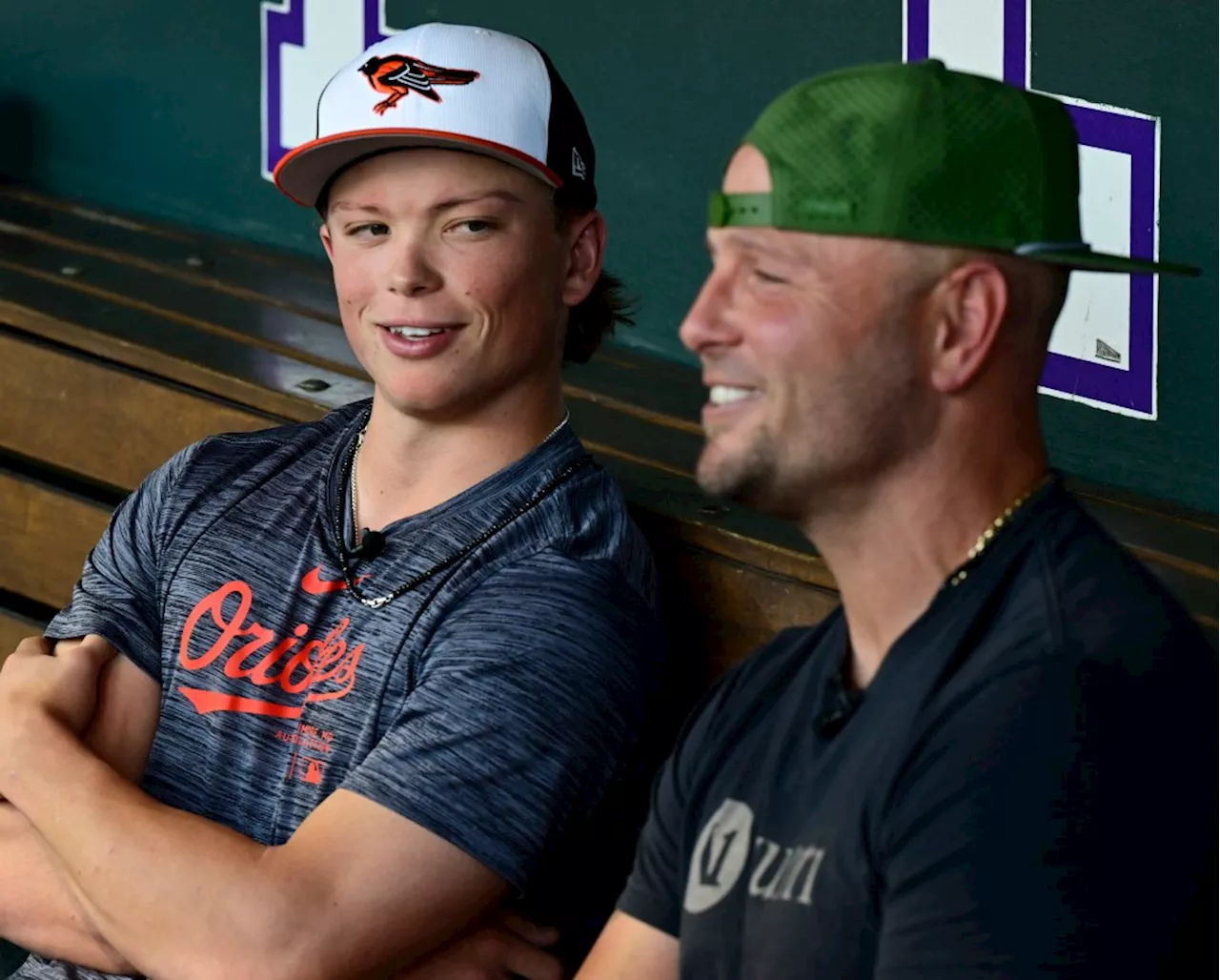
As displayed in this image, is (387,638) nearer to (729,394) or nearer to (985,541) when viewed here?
(729,394)

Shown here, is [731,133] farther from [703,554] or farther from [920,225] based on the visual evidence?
[920,225]

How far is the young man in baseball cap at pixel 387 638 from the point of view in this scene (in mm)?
1920

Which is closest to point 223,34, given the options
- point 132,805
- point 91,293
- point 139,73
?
point 139,73

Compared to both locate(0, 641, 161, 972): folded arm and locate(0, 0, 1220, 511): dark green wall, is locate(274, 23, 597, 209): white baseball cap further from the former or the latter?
locate(0, 0, 1220, 511): dark green wall

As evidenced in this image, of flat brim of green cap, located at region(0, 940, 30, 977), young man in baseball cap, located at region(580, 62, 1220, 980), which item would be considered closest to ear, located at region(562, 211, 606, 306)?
young man in baseball cap, located at region(580, 62, 1220, 980)

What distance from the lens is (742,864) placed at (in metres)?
1.44

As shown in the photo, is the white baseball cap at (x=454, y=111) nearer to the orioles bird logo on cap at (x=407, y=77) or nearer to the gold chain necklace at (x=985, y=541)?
the orioles bird logo on cap at (x=407, y=77)

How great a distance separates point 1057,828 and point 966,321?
344 mm

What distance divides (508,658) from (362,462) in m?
0.40

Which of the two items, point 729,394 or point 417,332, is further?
point 417,332

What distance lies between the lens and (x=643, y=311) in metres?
3.23

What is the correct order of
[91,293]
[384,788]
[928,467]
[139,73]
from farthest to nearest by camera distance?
1. [139,73]
2. [91,293]
3. [384,788]
4. [928,467]

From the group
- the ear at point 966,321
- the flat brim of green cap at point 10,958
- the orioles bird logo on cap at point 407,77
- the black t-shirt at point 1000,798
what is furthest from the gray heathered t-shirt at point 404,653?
the ear at point 966,321

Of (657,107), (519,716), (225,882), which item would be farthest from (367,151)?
(657,107)
